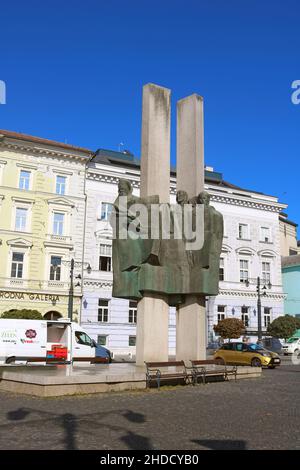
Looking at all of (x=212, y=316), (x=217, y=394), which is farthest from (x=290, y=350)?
(x=217, y=394)

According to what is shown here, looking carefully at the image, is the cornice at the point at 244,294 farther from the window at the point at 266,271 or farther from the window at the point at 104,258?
the window at the point at 104,258

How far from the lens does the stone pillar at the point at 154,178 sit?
16.3 meters

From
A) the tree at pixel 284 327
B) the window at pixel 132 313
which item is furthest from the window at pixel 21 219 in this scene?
the tree at pixel 284 327

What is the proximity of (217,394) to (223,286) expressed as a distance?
112ft

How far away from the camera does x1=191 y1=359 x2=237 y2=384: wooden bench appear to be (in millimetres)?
15438

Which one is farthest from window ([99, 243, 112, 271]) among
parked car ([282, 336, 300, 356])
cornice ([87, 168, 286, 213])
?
parked car ([282, 336, 300, 356])

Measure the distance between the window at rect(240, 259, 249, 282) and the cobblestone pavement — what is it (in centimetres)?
3543

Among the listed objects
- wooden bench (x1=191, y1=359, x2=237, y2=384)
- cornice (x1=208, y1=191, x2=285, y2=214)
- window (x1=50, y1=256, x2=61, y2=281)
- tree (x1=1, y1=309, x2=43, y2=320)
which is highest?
cornice (x1=208, y1=191, x2=285, y2=214)

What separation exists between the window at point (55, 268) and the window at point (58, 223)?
→ 83.4 inches

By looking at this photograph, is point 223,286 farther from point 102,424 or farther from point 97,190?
point 102,424

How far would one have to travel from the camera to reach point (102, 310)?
41688mm

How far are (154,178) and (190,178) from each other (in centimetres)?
153

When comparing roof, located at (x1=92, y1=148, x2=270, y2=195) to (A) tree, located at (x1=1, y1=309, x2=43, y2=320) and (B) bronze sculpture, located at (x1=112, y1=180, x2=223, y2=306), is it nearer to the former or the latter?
(A) tree, located at (x1=1, y1=309, x2=43, y2=320)

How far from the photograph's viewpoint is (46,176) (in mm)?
41500
